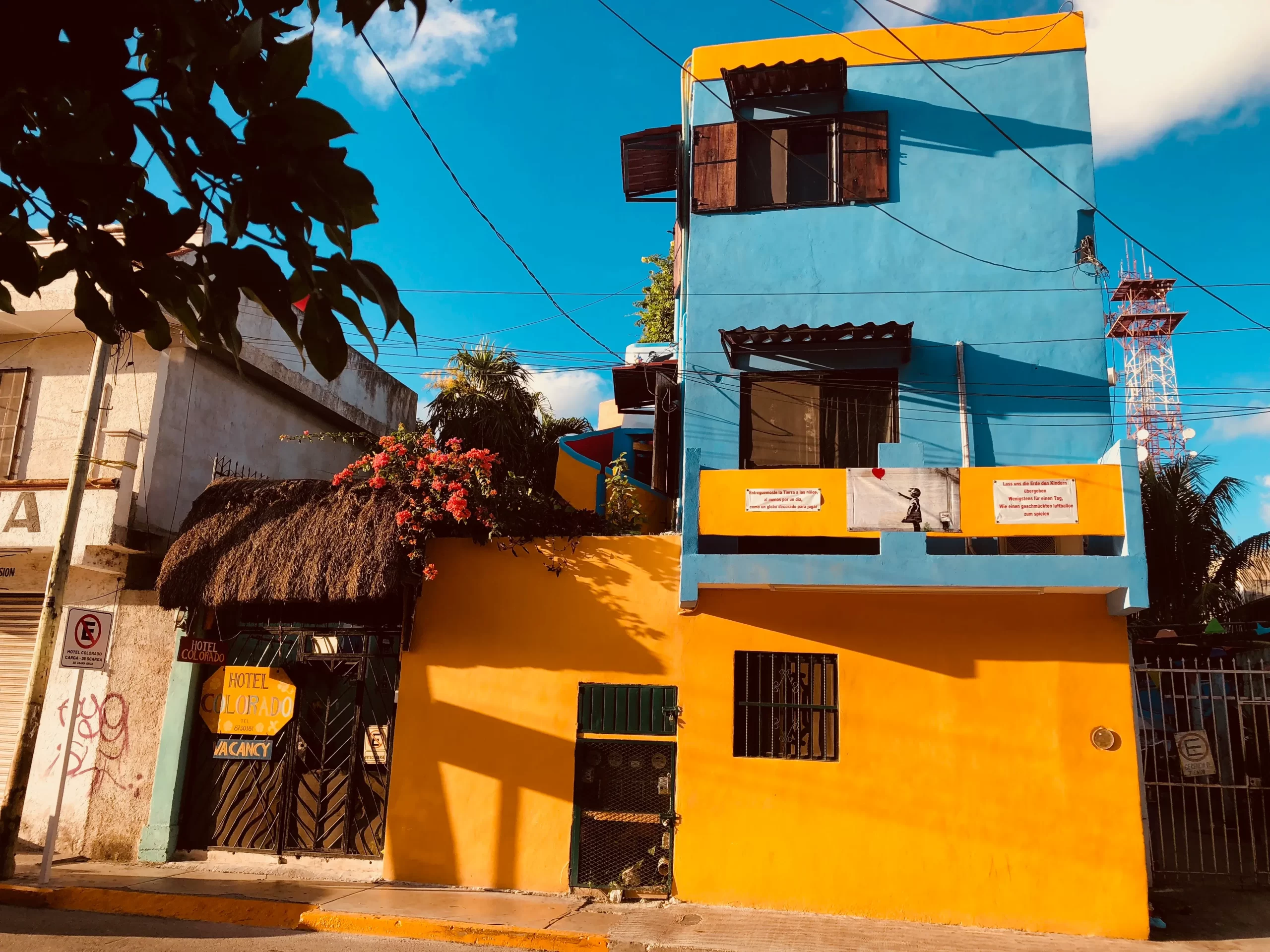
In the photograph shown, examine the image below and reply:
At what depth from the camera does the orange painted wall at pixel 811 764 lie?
8.41 m

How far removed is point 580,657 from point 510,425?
7663 millimetres

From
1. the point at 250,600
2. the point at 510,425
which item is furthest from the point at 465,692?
the point at 510,425

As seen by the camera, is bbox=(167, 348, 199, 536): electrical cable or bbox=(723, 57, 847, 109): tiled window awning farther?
bbox=(167, 348, 199, 536): electrical cable

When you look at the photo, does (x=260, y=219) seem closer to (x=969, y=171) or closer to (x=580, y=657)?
(x=580, y=657)

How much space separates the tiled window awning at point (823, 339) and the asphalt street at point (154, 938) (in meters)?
6.49

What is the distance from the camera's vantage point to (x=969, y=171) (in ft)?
33.9

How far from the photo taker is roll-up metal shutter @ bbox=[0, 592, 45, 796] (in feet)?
38.0

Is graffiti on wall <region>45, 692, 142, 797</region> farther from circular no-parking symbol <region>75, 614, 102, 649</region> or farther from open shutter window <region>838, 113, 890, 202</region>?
open shutter window <region>838, 113, 890, 202</region>

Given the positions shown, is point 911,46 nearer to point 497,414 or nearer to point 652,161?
point 652,161

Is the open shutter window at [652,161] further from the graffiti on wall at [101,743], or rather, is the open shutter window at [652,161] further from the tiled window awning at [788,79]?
the graffiti on wall at [101,743]

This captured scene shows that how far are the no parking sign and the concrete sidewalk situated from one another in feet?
6.87

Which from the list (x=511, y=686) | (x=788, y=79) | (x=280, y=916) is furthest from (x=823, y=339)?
(x=280, y=916)

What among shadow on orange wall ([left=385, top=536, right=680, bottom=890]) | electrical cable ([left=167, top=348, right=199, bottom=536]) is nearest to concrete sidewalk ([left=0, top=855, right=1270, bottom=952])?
shadow on orange wall ([left=385, top=536, right=680, bottom=890])

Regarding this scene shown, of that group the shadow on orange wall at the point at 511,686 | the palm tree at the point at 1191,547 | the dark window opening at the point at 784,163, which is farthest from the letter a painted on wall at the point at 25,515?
the palm tree at the point at 1191,547
